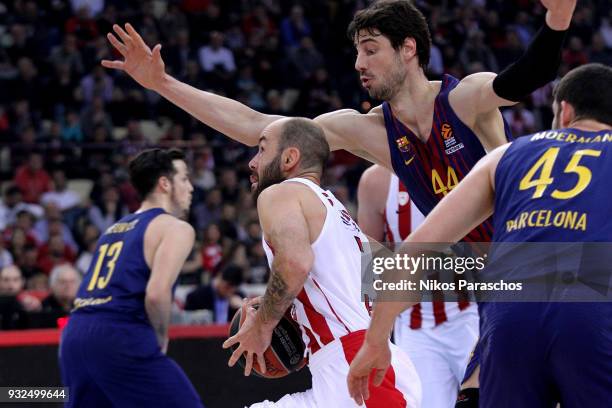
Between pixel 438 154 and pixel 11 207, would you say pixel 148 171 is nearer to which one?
Result: pixel 438 154

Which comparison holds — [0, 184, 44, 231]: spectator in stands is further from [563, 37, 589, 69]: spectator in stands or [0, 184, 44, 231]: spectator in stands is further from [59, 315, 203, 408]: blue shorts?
[563, 37, 589, 69]: spectator in stands

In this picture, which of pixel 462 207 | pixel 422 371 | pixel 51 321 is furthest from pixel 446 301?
pixel 51 321

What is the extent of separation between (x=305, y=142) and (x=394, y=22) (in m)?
1.20

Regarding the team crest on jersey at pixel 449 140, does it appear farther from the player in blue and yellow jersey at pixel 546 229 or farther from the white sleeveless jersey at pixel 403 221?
the white sleeveless jersey at pixel 403 221

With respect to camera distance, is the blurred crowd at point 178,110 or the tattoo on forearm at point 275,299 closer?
the tattoo on forearm at point 275,299

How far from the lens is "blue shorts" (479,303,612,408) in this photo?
3.57 meters

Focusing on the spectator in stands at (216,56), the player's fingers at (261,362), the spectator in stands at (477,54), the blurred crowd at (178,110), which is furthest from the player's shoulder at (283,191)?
the spectator in stands at (477,54)

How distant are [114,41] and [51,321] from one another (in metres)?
4.35

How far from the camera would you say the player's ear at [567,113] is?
155 inches

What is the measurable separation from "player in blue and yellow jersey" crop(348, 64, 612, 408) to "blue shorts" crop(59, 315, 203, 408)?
2.75 metres

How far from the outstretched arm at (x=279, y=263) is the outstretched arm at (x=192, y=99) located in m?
1.44

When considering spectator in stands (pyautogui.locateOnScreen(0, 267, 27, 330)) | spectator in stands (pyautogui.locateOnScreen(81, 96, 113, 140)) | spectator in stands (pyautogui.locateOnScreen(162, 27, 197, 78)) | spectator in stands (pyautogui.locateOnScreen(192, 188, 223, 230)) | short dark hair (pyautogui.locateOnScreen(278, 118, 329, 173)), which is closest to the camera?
short dark hair (pyautogui.locateOnScreen(278, 118, 329, 173))

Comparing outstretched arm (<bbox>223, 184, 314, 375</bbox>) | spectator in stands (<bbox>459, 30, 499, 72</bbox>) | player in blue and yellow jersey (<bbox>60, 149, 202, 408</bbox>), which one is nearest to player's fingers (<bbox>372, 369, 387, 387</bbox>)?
outstretched arm (<bbox>223, 184, 314, 375</bbox>)

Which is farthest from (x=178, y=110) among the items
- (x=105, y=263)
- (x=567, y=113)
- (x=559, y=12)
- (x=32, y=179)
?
(x=567, y=113)
